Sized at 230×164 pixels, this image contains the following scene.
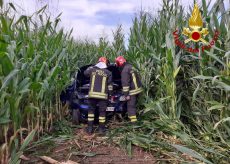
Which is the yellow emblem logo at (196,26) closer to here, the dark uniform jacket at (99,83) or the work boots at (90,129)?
the dark uniform jacket at (99,83)

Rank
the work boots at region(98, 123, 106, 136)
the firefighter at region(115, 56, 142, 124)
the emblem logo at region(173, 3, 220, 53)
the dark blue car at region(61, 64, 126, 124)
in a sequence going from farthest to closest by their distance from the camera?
the dark blue car at region(61, 64, 126, 124), the firefighter at region(115, 56, 142, 124), the work boots at region(98, 123, 106, 136), the emblem logo at region(173, 3, 220, 53)

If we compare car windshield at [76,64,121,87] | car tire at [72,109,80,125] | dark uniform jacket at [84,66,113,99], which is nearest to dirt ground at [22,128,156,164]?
dark uniform jacket at [84,66,113,99]

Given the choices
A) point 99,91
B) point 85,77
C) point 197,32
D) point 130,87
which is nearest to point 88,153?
point 99,91

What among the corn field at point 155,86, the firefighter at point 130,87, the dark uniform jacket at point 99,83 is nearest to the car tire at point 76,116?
the corn field at point 155,86

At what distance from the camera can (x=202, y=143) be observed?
14.4 feet

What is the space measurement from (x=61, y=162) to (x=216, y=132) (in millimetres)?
2084

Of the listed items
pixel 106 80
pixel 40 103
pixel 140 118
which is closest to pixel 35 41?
pixel 40 103

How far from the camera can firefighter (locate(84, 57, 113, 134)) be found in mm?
5855

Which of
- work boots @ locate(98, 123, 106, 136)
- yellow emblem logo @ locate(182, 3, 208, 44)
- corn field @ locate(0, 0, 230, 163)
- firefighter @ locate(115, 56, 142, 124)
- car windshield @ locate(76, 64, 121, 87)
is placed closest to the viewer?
corn field @ locate(0, 0, 230, 163)

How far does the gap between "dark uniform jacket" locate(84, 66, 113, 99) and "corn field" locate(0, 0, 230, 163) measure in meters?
0.61

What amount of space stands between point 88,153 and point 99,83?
67.4 inches

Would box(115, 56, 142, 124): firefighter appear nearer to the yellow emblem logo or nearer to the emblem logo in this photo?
the emblem logo

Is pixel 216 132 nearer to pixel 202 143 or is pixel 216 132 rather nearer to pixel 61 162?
pixel 202 143

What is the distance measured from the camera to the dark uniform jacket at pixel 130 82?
20.1 feet
